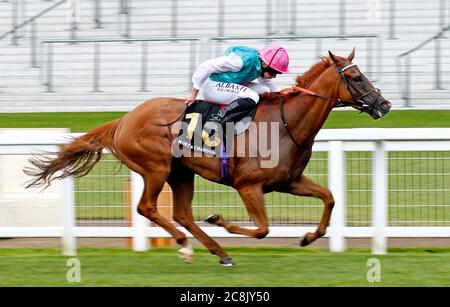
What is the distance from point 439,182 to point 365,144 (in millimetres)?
751

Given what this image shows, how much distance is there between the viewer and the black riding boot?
7.45 meters

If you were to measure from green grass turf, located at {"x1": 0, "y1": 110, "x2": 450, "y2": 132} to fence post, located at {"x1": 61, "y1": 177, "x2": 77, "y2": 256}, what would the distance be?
206 inches

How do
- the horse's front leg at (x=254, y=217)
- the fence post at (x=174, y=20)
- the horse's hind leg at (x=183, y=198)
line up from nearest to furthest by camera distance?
the horse's front leg at (x=254, y=217) < the horse's hind leg at (x=183, y=198) < the fence post at (x=174, y=20)

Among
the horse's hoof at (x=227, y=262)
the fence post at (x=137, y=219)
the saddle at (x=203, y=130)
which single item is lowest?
the horse's hoof at (x=227, y=262)

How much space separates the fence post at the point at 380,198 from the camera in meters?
8.02

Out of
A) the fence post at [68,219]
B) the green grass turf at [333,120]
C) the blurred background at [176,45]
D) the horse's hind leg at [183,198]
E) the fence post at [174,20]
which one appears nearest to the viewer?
the horse's hind leg at [183,198]

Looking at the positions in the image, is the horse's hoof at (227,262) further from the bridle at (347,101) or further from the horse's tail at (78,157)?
the horse's tail at (78,157)

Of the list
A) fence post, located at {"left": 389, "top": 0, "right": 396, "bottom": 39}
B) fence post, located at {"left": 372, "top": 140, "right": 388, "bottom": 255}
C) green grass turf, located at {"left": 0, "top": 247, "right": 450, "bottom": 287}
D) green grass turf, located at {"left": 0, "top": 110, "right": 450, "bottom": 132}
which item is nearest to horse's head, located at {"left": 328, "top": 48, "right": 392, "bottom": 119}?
fence post, located at {"left": 372, "top": 140, "right": 388, "bottom": 255}

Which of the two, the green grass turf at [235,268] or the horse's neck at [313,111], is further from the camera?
the horse's neck at [313,111]

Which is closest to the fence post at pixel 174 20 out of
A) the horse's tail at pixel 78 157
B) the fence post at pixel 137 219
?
the fence post at pixel 137 219

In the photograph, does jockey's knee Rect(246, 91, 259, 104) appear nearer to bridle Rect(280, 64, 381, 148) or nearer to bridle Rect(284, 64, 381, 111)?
bridle Rect(280, 64, 381, 148)

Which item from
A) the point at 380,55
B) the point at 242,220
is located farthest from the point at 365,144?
the point at 380,55

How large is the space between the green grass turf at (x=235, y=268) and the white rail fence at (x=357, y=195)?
0.55ft
